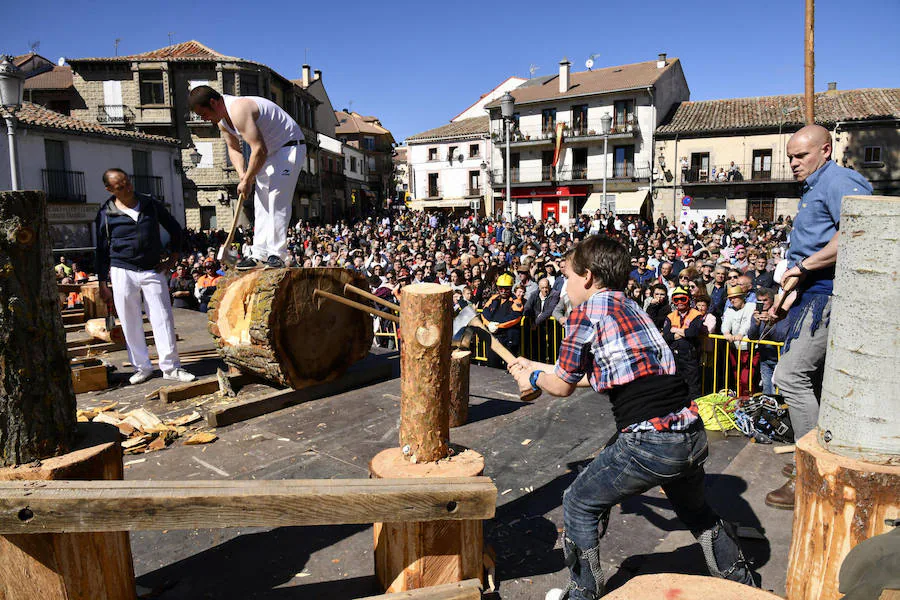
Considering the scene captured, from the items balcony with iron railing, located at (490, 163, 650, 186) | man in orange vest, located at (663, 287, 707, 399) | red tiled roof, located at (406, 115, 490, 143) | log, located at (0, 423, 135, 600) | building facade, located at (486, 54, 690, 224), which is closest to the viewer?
log, located at (0, 423, 135, 600)

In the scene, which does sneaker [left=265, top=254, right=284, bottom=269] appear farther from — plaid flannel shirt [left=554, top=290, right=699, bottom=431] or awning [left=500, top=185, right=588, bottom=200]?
awning [left=500, top=185, right=588, bottom=200]

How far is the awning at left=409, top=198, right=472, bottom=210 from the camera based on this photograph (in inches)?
2054

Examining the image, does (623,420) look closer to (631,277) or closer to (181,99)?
(631,277)

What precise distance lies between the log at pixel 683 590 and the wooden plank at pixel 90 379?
573cm

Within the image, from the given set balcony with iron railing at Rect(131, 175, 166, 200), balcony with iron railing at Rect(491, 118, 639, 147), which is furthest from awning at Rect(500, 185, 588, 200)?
balcony with iron railing at Rect(131, 175, 166, 200)

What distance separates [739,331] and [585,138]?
3504cm

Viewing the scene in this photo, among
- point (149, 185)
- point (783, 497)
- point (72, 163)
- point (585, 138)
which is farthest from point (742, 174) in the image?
point (783, 497)

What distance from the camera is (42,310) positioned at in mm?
2367

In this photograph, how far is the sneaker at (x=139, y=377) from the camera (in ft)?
19.9

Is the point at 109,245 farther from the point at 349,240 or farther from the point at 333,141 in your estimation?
the point at 333,141

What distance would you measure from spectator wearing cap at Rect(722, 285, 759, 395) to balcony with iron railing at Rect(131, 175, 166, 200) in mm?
28197

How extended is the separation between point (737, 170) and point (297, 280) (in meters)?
34.3

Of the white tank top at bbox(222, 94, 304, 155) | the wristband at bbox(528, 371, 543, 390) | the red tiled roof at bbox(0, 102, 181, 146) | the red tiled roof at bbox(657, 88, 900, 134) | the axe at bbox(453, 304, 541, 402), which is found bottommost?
the wristband at bbox(528, 371, 543, 390)

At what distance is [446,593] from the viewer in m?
2.51
